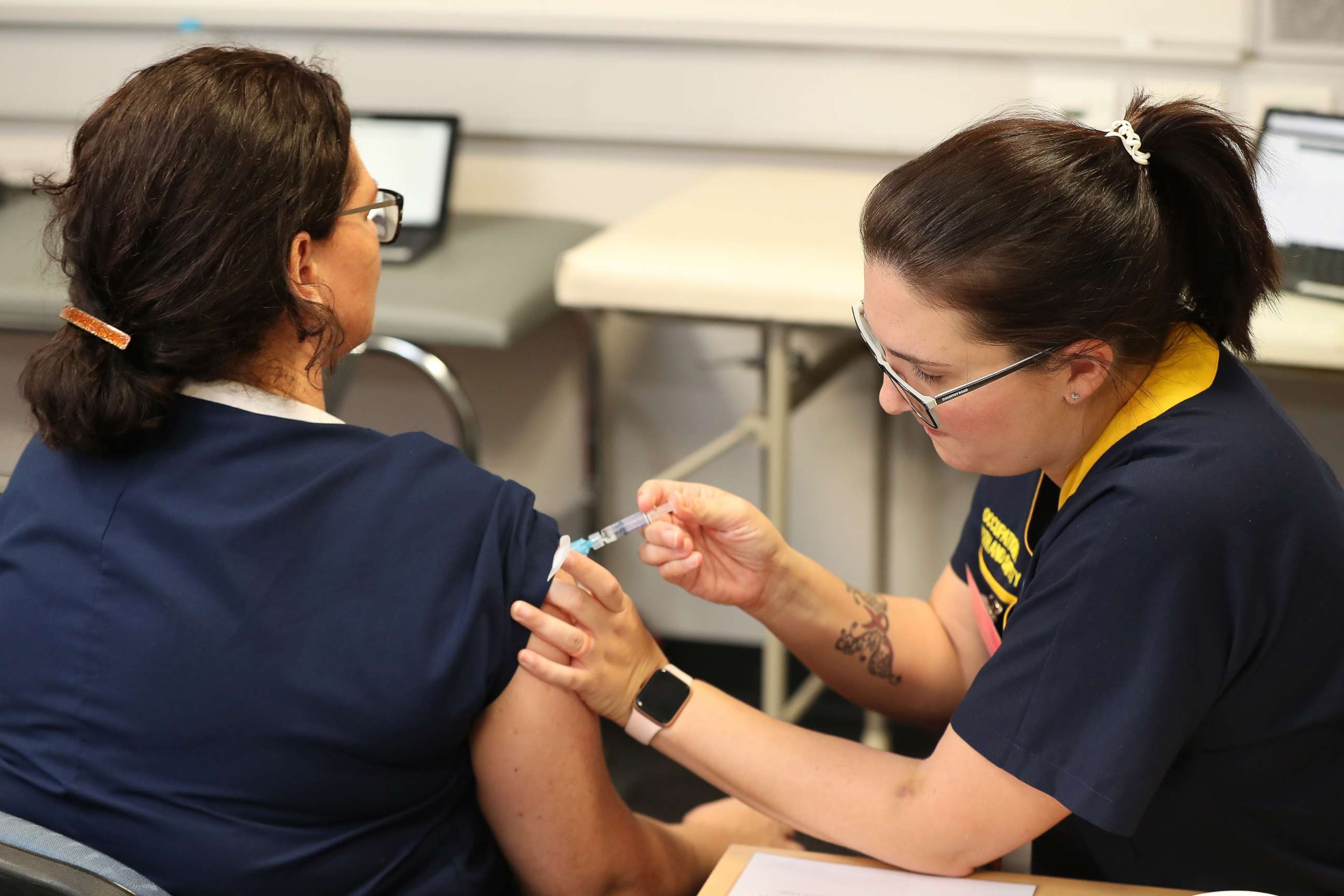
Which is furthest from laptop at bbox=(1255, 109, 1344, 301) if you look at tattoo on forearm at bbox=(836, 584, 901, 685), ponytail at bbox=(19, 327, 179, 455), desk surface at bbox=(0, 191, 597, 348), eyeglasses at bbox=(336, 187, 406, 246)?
ponytail at bbox=(19, 327, 179, 455)

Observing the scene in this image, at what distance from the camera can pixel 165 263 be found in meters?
1.01

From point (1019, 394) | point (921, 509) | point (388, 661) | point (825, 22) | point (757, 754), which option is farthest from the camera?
point (921, 509)

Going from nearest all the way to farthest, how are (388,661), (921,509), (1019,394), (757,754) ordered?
1. (388,661)
2. (1019,394)
3. (757,754)
4. (921,509)

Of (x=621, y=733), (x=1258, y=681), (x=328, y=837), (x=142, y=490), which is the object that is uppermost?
(x=142, y=490)

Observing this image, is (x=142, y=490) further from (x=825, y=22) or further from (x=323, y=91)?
(x=825, y=22)

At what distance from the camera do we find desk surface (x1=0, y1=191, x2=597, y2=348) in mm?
2168

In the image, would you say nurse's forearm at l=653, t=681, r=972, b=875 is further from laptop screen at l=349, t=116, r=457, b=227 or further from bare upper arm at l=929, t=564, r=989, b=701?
laptop screen at l=349, t=116, r=457, b=227

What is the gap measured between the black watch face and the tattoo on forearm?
272 mm

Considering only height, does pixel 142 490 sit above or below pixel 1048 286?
below

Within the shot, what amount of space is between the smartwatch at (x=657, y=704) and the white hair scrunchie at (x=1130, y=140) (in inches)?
23.7

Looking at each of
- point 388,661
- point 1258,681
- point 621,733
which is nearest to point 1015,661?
point 1258,681

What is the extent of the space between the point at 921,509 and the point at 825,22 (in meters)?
0.99

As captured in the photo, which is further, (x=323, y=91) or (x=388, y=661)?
(x=323, y=91)

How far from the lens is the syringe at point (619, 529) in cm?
118
